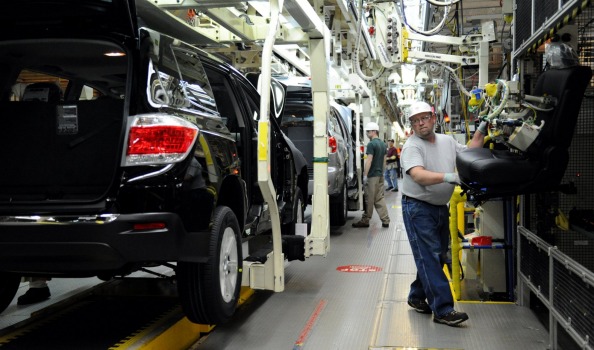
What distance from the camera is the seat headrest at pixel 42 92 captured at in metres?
3.89

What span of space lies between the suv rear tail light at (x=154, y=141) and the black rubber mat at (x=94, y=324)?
1.23 m

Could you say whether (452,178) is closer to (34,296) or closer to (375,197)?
(34,296)

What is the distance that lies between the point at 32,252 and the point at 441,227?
2.98 m

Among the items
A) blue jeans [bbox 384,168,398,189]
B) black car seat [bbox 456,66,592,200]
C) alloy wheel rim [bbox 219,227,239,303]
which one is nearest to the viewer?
black car seat [bbox 456,66,592,200]

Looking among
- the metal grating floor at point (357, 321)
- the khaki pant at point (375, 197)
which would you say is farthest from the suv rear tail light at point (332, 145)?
the metal grating floor at point (357, 321)

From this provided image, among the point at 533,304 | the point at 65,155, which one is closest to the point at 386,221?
the point at 533,304

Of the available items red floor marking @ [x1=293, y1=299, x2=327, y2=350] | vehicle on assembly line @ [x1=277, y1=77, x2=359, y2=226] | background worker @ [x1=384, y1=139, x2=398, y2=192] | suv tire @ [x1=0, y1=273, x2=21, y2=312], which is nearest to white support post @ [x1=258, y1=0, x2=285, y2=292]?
red floor marking @ [x1=293, y1=299, x2=327, y2=350]

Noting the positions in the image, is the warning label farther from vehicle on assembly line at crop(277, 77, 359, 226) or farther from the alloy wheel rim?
the alloy wheel rim

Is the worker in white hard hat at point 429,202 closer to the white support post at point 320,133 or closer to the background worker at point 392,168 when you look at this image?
the white support post at point 320,133

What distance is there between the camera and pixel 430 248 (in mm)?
4590

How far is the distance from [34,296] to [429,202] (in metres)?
3.70

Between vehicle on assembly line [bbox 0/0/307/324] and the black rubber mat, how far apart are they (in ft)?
1.56

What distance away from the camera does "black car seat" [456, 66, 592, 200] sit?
11.7ft

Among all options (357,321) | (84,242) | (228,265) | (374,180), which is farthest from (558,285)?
(374,180)
